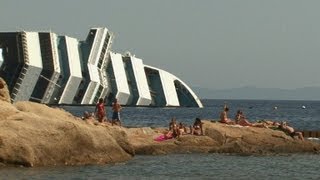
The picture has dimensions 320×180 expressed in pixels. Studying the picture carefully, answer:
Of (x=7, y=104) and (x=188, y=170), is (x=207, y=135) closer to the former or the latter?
(x=188, y=170)

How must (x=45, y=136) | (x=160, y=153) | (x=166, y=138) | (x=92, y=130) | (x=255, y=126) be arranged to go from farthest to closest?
1. (x=255, y=126)
2. (x=166, y=138)
3. (x=160, y=153)
4. (x=92, y=130)
5. (x=45, y=136)

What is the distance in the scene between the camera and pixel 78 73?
93.6m

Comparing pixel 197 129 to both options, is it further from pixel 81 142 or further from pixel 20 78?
Result: pixel 20 78

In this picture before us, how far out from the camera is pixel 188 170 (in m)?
27.3

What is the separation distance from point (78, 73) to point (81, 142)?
6857 cm

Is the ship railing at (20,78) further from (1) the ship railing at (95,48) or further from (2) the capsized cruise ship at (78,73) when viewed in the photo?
(1) the ship railing at (95,48)

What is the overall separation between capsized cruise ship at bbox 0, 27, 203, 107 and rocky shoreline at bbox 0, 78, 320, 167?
52442 mm

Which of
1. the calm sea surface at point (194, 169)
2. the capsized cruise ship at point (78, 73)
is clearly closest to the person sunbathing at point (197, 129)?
the calm sea surface at point (194, 169)

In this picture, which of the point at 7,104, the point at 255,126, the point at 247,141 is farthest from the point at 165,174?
the point at 255,126

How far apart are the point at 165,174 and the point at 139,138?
9.88 metres

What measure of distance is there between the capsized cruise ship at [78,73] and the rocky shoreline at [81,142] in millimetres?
52442

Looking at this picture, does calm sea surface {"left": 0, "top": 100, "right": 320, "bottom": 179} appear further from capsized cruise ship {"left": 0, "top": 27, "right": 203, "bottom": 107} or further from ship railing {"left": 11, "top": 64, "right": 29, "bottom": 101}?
ship railing {"left": 11, "top": 64, "right": 29, "bottom": 101}

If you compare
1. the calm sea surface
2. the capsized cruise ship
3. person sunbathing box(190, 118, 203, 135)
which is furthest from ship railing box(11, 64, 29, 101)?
the calm sea surface

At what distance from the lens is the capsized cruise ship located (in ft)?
286
